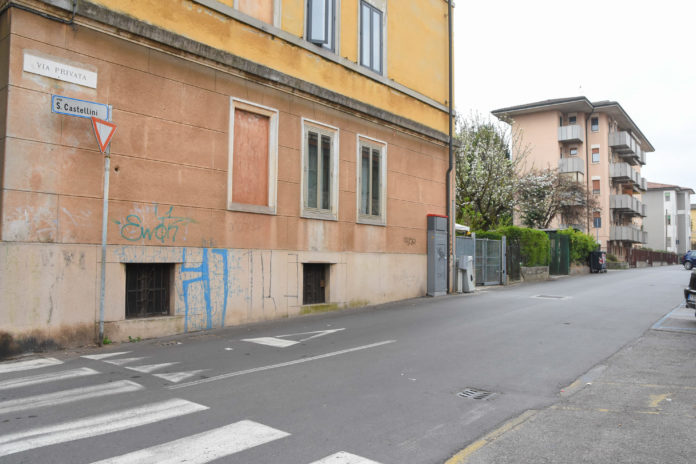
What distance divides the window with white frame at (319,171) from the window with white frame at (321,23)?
2264 millimetres

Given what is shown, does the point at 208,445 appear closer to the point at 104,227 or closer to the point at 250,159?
the point at 104,227

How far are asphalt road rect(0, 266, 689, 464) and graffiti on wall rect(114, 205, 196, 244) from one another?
1934mm

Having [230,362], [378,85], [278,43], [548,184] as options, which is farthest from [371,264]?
[548,184]

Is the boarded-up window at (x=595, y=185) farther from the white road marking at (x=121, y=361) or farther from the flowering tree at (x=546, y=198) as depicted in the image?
the white road marking at (x=121, y=361)

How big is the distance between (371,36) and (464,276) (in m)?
8.82

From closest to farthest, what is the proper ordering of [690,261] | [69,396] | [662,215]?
[69,396] → [690,261] → [662,215]

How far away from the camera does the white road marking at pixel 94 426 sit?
420 cm

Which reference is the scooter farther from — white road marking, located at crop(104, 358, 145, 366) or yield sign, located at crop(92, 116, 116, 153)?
yield sign, located at crop(92, 116, 116, 153)

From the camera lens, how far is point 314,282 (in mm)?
13531

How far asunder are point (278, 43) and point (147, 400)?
9.50 metres

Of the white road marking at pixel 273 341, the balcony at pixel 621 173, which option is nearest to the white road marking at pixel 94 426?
the white road marking at pixel 273 341

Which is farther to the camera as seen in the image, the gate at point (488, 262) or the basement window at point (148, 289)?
the gate at point (488, 262)

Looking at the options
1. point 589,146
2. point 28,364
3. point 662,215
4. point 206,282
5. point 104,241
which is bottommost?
point 28,364

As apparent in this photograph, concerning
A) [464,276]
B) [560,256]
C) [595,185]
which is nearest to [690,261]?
[595,185]
